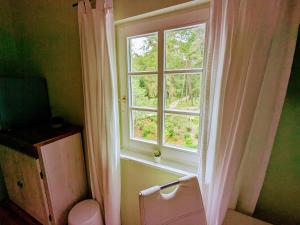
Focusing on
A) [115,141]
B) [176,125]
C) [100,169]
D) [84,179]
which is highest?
[176,125]

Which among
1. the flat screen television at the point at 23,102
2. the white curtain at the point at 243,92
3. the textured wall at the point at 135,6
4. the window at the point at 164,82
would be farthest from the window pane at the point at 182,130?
the flat screen television at the point at 23,102

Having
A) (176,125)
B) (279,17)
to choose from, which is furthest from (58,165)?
(279,17)

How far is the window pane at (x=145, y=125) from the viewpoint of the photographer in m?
1.25

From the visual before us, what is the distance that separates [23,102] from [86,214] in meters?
1.20

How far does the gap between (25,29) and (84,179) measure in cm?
175

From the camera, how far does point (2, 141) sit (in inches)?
53.6

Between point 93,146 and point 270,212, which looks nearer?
point 270,212

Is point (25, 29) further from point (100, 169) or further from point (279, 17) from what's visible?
point (279, 17)

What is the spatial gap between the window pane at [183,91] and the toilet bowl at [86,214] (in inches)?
42.2

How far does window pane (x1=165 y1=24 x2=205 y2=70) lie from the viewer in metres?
0.99

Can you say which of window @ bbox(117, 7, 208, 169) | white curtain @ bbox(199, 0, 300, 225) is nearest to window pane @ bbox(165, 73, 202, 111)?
window @ bbox(117, 7, 208, 169)

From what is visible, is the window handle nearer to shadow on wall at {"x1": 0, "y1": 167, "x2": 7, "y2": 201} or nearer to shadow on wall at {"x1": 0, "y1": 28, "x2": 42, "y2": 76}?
shadow on wall at {"x1": 0, "y1": 28, "x2": 42, "y2": 76}

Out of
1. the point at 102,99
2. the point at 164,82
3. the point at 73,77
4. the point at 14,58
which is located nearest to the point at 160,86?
the point at 164,82

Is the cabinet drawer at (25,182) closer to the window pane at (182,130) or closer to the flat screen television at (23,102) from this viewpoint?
the flat screen television at (23,102)
